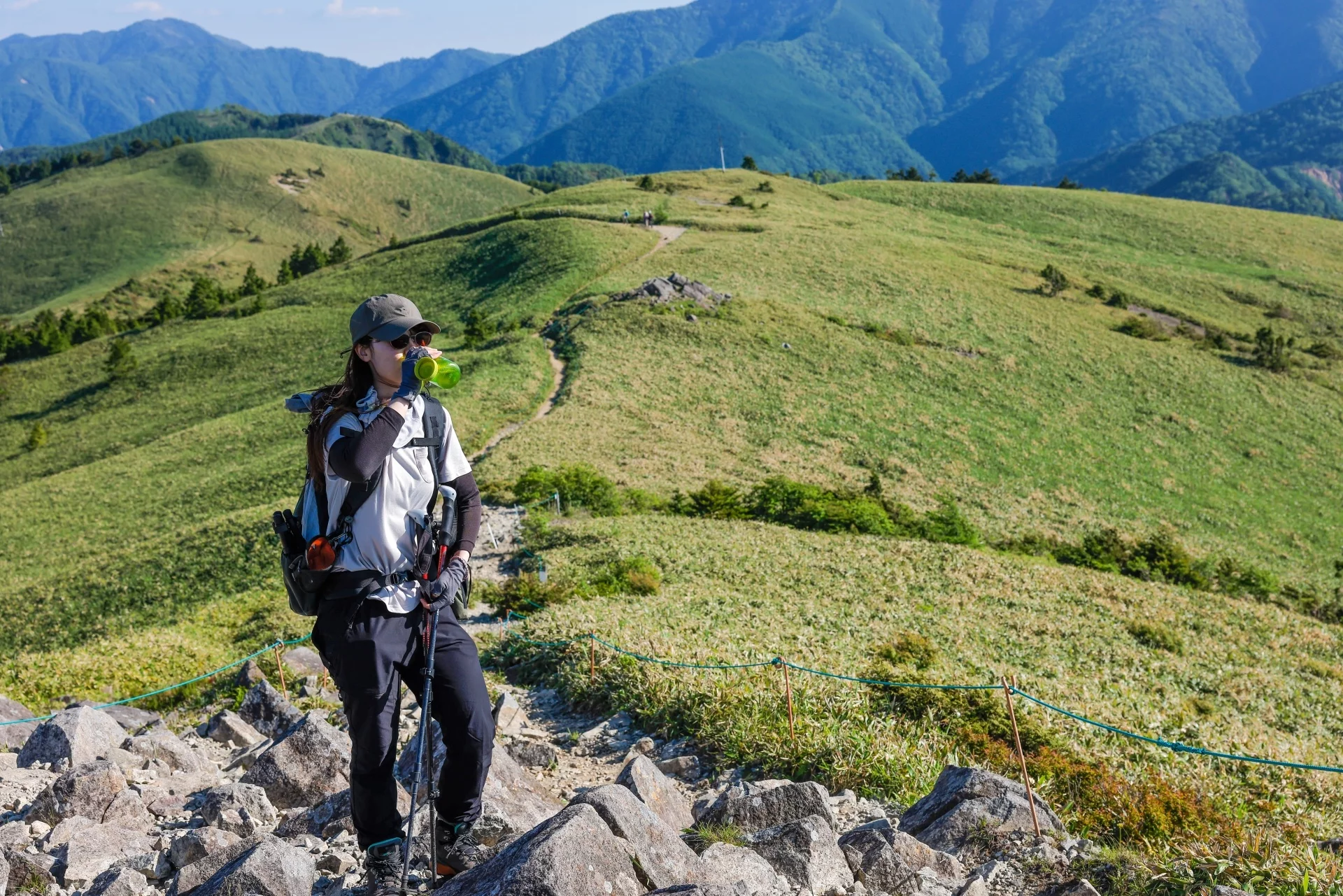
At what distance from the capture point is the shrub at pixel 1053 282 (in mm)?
63156

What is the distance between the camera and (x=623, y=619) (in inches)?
561

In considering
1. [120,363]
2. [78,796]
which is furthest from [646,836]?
[120,363]

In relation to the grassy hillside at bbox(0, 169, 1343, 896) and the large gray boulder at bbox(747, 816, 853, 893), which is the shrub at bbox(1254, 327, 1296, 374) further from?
the large gray boulder at bbox(747, 816, 853, 893)

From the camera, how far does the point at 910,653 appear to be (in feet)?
43.8

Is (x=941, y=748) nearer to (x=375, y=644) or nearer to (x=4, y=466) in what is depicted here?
(x=375, y=644)

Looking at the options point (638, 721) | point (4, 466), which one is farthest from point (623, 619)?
point (4, 466)

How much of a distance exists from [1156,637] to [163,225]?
191 meters

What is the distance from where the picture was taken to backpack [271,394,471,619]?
5.27 metres

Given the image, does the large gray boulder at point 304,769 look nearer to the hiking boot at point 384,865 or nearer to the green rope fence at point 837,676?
the hiking boot at point 384,865

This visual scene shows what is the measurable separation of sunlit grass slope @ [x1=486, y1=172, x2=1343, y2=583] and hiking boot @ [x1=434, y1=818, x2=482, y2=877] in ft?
72.5

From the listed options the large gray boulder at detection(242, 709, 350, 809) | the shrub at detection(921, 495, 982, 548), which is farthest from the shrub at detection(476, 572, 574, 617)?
the shrub at detection(921, 495, 982, 548)

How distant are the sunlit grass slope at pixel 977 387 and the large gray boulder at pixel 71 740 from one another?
18.4 metres

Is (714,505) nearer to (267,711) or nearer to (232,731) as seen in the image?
(267,711)

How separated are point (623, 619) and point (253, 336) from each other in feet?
193
